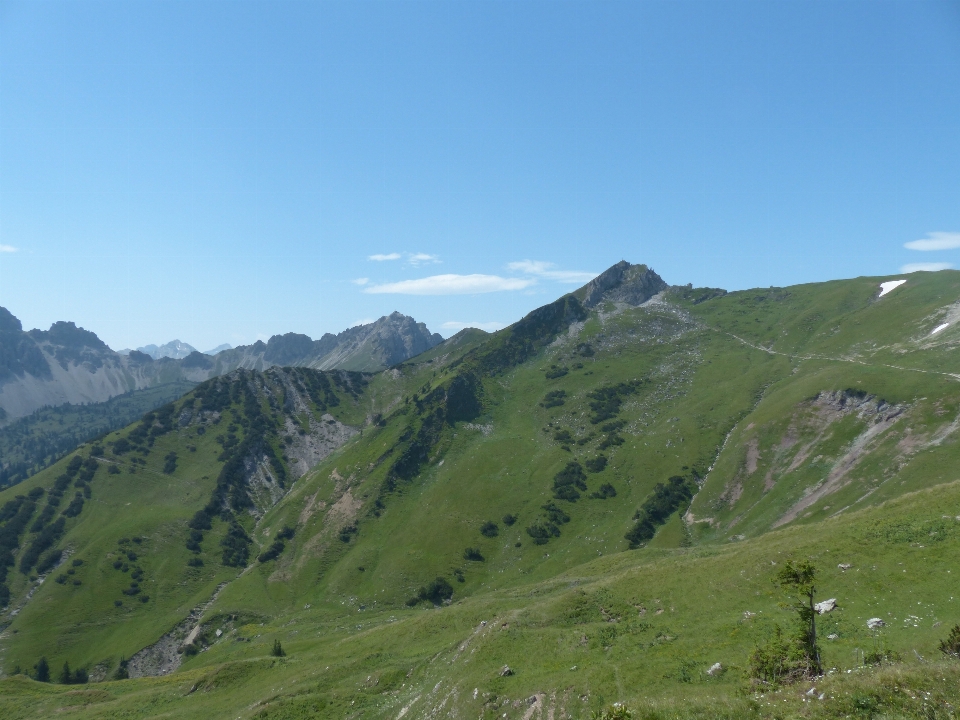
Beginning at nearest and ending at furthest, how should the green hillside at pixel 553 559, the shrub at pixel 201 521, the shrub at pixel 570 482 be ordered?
the green hillside at pixel 553 559
the shrub at pixel 570 482
the shrub at pixel 201 521

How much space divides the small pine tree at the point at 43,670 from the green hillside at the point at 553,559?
3.13 metres

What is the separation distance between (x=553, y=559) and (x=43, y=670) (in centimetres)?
11841

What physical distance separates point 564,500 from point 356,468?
79.1 m

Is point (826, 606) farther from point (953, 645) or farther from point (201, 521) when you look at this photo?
point (201, 521)

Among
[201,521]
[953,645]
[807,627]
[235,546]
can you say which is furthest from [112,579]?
[953,645]

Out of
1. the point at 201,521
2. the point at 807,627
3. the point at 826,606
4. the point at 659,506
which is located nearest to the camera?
the point at 807,627

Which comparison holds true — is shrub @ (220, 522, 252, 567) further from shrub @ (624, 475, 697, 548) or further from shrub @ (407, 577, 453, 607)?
shrub @ (624, 475, 697, 548)

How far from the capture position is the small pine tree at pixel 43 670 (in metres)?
119

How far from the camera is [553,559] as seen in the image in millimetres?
126875

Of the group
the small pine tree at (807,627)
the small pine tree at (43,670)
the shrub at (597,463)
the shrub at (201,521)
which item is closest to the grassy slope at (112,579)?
the small pine tree at (43,670)

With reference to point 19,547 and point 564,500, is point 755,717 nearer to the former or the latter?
point 564,500

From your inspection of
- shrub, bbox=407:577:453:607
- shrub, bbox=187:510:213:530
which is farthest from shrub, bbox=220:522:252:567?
shrub, bbox=407:577:453:607

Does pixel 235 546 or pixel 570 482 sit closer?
pixel 570 482

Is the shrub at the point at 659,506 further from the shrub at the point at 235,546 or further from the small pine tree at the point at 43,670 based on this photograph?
the small pine tree at the point at 43,670
